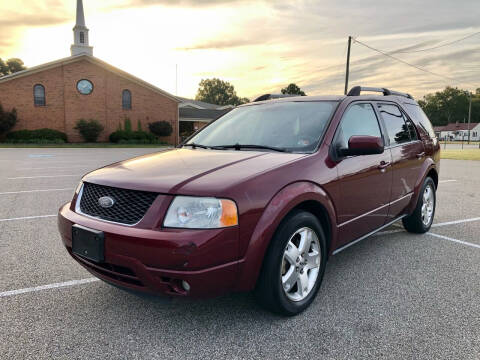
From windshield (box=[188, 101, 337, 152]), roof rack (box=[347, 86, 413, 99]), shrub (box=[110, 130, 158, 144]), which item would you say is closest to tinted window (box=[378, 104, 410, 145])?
roof rack (box=[347, 86, 413, 99])

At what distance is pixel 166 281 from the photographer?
7.39ft

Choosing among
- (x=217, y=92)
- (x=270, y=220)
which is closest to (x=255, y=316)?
(x=270, y=220)

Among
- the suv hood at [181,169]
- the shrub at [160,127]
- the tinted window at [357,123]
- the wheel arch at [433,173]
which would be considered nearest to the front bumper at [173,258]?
the suv hood at [181,169]

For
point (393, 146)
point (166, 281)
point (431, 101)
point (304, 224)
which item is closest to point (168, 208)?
point (166, 281)

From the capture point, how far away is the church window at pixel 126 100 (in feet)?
118

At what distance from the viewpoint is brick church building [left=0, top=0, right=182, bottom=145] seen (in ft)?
104

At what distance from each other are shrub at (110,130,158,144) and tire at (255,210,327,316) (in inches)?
1300

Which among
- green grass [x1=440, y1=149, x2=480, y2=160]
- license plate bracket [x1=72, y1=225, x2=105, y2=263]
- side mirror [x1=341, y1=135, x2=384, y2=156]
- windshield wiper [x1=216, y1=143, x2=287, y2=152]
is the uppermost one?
side mirror [x1=341, y1=135, x2=384, y2=156]

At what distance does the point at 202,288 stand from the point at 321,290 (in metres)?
1.38

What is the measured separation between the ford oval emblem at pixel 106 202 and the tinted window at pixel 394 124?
3007 millimetres

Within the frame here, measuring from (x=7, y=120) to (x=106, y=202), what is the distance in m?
33.3

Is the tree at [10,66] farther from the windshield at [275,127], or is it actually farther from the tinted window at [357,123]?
the tinted window at [357,123]

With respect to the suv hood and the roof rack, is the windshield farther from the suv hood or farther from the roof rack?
→ the roof rack

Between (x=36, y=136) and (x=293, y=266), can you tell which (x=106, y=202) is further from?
(x=36, y=136)
